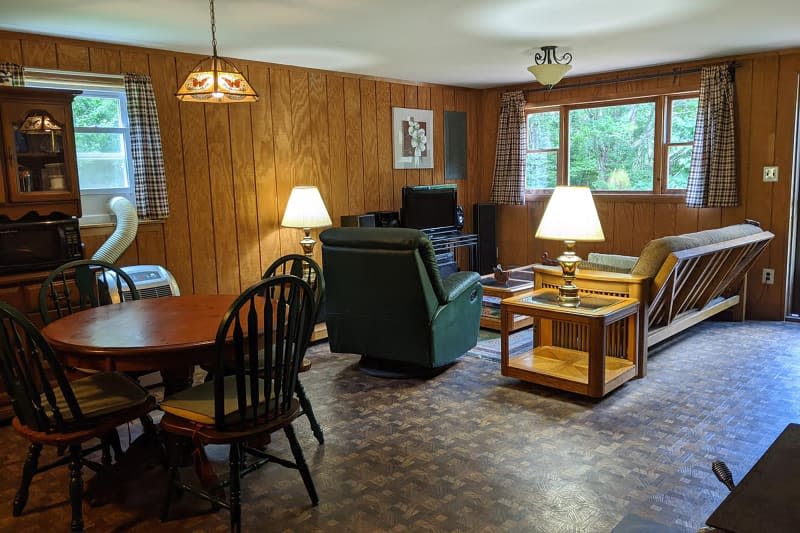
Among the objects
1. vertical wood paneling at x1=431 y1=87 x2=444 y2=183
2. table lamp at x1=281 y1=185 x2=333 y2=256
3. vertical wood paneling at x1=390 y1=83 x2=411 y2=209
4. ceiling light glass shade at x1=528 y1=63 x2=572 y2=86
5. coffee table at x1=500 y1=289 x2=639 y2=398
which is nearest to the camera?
coffee table at x1=500 y1=289 x2=639 y2=398

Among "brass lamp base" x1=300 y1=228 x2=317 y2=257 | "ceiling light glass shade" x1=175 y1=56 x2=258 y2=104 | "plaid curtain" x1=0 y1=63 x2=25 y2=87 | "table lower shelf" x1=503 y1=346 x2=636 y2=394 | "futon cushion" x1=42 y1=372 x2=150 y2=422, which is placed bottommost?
"table lower shelf" x1=503 y1=346 x2=636 y2=394

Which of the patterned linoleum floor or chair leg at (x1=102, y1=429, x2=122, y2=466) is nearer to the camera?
the patterned linoleum floor

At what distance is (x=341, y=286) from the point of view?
390 centimetres

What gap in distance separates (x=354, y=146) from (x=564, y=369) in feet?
10.4

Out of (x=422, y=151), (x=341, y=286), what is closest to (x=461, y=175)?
(x=422, y=151)

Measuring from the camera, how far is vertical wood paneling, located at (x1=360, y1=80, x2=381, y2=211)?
19.7 feet

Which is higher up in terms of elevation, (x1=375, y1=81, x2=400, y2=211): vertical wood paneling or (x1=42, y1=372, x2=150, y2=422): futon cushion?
(x1=375, y1=81, x2=400, y2=211): vertical wood paneling

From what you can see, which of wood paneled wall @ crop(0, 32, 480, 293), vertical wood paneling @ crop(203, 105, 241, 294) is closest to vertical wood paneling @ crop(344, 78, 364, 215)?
wood paneled wall @ crop(0, 32, 480, 293)

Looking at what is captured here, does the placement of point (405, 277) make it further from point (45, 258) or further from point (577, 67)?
point (577, 67)

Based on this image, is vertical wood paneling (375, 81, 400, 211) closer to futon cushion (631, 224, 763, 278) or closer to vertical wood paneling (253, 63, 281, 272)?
vertical wood paneling (253, 63, 281, 272)

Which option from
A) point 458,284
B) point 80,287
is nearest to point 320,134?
point 458,284

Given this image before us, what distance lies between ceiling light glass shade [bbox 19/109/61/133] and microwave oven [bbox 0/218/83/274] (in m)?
0.54

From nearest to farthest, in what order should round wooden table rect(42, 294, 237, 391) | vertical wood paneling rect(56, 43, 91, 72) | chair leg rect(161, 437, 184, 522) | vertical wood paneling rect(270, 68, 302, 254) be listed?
round wooden table rect(42, 294, 237, 391), chair leg rect(161, 437, 184, 522), vertical wood paneling rect(56, 43, 91, 72), vertical wood paneling rect(270, 68, 302, 254)

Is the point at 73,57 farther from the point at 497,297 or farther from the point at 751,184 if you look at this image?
the point at 751,184
